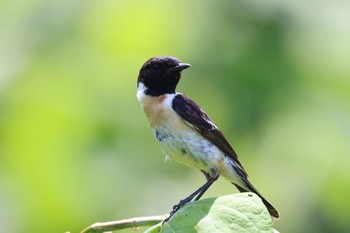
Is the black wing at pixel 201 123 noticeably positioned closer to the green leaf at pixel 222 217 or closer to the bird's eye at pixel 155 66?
the bird's eye at pixel 155 66

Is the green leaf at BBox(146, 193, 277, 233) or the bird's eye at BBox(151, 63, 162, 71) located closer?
the green leaf at BBox(146, 193, 277, 233)

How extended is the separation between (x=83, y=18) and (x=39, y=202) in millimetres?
2070

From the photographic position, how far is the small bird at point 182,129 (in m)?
3.87

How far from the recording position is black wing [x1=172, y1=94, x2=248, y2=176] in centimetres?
392

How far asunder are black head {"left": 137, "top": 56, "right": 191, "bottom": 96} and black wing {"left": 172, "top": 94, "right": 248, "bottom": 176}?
11cm

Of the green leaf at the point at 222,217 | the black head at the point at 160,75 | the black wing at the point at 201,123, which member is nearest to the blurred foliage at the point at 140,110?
the black head at the point at 160,75

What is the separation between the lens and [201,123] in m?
4.00

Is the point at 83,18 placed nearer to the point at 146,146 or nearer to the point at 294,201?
the point at 146,146

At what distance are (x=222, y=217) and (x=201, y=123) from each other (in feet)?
4.87

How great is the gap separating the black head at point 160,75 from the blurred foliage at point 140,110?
43.4 inches

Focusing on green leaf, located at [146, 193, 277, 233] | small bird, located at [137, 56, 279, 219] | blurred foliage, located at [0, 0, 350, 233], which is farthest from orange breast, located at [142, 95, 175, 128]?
green leaf, located at [146, 193, 277, 233]

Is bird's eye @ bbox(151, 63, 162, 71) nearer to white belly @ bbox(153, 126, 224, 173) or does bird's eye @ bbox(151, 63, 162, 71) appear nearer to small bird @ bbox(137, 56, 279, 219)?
small bird @ bbox(137, 56, 279, 219)

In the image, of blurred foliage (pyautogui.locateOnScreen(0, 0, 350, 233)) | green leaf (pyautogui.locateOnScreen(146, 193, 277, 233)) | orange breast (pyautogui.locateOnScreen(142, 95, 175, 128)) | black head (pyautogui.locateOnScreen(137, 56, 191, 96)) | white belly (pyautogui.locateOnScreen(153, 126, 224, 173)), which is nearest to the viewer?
green leaf (pyautogui.locateOnScreen(146, 193, 277, 233))

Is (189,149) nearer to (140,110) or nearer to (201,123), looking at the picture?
(201,123)
